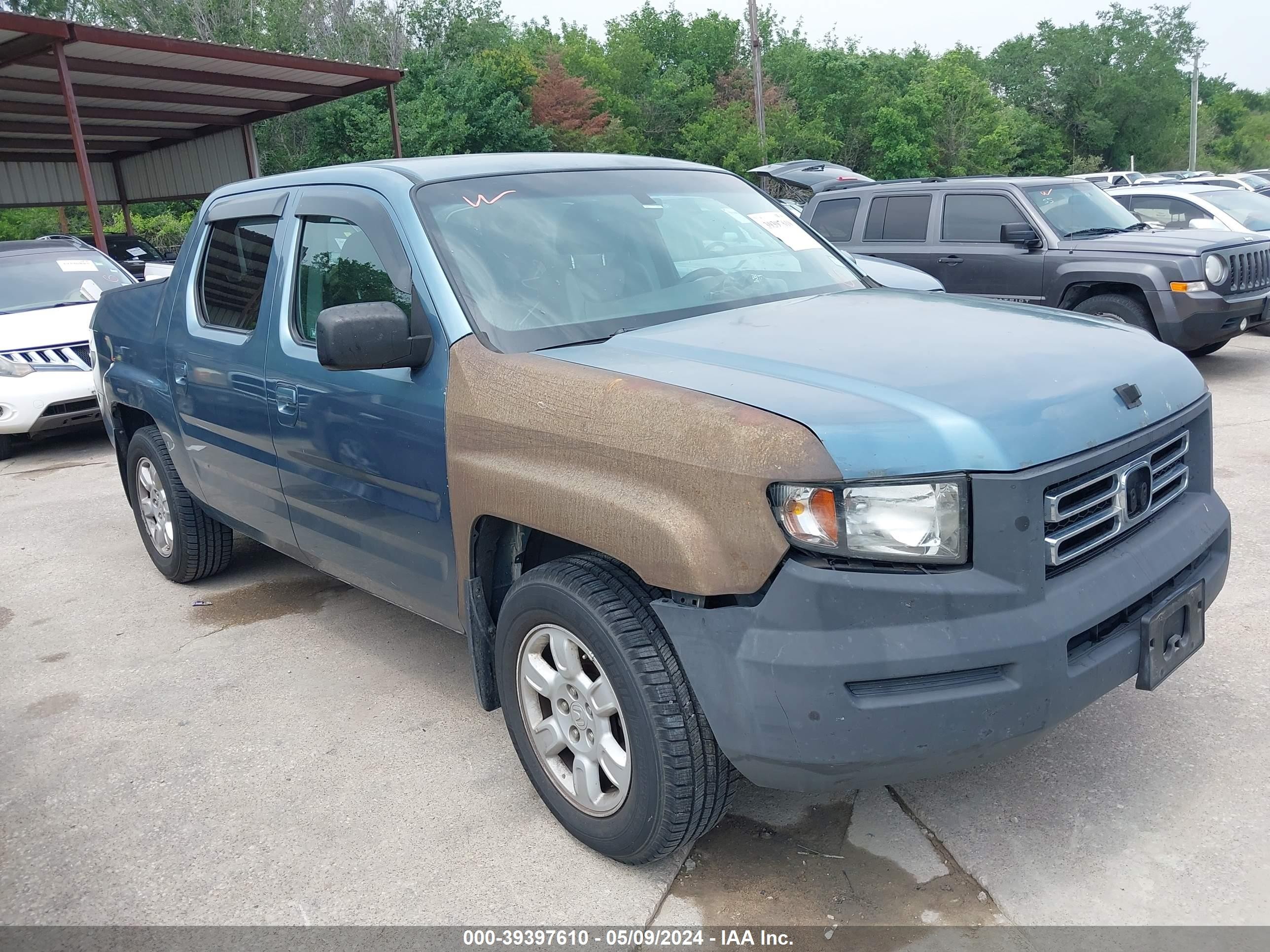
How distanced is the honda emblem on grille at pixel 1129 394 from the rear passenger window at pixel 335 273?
198 centimetres

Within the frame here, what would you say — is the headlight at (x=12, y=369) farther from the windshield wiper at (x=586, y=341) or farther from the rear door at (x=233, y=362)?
the windshield wiper at (x=586, y=341)

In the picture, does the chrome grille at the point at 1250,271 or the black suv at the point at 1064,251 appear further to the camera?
the chrome grille at the point at 1250,271

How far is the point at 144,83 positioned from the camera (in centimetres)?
1463

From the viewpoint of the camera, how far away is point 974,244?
9.20 metres

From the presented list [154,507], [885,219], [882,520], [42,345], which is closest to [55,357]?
[42,345]

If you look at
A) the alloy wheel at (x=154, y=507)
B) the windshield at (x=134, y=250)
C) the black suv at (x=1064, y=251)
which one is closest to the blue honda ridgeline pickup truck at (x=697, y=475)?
the alloy wheel at (x=154, y=507)

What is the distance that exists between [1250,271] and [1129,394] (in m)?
7.09

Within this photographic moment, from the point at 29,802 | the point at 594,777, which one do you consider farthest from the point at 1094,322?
the point at 29,802

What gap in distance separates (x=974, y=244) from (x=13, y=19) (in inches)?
393

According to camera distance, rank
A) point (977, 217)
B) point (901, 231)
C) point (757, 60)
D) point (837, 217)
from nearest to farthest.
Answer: point (977, 217), point (901, 231), point (837, 217), point (757, 60)

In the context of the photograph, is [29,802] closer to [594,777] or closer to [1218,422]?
[594,777]

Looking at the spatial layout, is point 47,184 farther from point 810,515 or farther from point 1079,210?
point 810,515

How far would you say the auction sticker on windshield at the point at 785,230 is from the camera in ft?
12.7

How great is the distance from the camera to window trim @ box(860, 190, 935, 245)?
9.59 meters
